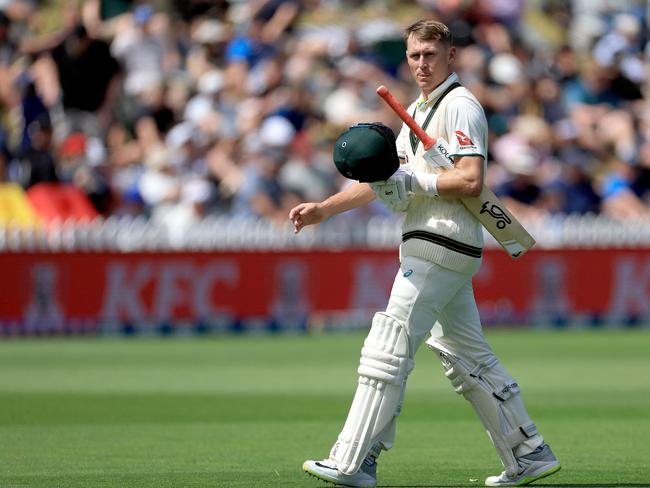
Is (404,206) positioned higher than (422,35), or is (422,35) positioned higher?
(422,35)

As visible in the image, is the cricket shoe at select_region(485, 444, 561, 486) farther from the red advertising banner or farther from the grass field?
the red advertising banner

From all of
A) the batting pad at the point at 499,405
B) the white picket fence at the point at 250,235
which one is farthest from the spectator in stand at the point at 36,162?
the batting pad at the point at 499,405

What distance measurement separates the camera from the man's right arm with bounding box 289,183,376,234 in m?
7.60

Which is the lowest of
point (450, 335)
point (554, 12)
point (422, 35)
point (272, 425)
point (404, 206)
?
point (272, 425)

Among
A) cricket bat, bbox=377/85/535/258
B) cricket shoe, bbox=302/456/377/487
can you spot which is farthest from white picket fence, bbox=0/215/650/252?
cricket shoe, bbox=302/456/377/487

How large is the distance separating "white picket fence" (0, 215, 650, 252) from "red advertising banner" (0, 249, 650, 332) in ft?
0.42

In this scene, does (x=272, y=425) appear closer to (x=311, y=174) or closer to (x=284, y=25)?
(x=311, y=174)

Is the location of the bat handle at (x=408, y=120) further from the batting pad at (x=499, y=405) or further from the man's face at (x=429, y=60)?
the batting pad at (x=499, y=405)

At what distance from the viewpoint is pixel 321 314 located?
64.0ft

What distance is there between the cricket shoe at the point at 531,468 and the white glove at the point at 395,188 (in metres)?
1.48

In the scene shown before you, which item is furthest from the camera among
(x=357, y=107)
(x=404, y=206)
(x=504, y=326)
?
(x=357, y=107)

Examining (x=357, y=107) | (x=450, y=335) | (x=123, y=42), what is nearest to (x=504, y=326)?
(x=357, y=107)

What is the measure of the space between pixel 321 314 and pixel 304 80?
433cm

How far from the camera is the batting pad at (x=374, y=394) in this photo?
23.6 ft
